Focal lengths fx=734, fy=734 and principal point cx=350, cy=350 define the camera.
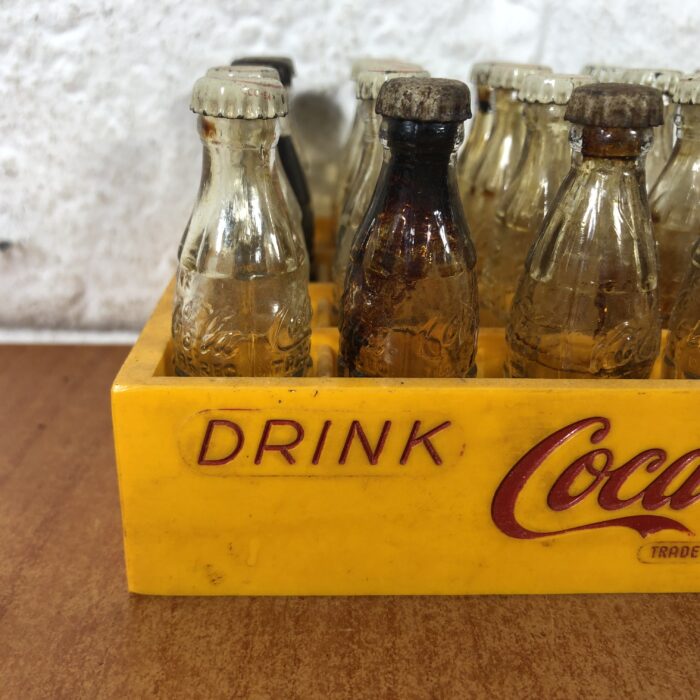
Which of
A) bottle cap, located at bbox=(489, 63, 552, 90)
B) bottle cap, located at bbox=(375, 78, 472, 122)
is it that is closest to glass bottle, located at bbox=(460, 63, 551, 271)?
bottle cap, located at bbox=(489, 63, 552, 90)

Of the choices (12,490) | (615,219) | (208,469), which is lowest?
(12,490)

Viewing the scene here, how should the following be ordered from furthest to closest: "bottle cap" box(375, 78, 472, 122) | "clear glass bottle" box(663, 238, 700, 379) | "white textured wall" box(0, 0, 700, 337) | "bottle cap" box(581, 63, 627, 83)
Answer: "white textured wall" box(0, 0, 700, 337)
"bottle cap" box(581, 63, 627, 83)
"clear glass bottle" box(663, 238, 700, 379)
"bottle cap" box(375, 78, 472, 122)

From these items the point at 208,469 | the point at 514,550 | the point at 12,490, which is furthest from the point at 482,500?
the point at 12,490

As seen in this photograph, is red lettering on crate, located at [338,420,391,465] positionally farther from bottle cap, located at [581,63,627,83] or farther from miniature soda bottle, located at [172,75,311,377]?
bottle cap, located at [581,63,627,83]

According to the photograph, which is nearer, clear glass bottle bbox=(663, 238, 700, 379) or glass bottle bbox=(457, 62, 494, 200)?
clear glass bottle bbox=(663, 238, 700, 379)

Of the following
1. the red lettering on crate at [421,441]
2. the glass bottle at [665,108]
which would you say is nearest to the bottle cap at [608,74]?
the glass bottle at [665,108]

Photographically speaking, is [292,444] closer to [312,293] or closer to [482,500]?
[482,500]
